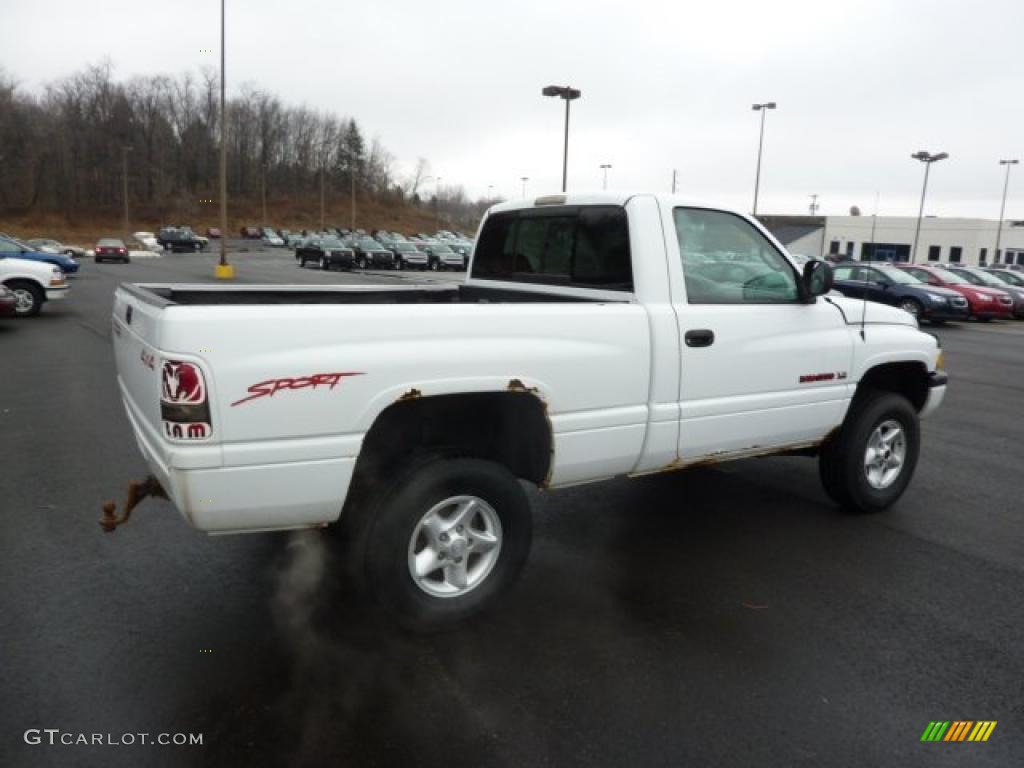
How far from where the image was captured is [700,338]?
13.0 feet

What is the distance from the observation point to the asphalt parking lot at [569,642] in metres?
2.77

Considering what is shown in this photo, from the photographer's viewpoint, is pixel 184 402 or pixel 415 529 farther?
pixel 415 529

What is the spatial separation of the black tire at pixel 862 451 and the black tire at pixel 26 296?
1588 cm

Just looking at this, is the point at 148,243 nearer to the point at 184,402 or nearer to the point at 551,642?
the point at 184,402

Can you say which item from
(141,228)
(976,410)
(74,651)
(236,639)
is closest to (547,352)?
(236,639)

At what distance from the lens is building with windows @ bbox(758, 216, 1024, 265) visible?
64.7m

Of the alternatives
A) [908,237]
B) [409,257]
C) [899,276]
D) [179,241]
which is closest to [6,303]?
[899,276]

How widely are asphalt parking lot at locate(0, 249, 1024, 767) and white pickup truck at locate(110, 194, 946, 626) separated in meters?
0.41

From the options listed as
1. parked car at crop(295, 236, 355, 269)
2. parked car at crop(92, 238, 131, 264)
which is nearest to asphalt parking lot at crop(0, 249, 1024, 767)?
parked car at crop(295, 236, 355, 269)

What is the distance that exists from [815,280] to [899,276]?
19090 mm

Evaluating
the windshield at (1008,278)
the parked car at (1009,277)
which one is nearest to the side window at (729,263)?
the windshield at (1008,278)

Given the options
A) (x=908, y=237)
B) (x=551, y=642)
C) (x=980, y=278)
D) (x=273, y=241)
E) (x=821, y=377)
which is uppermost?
(x=908, y=237)

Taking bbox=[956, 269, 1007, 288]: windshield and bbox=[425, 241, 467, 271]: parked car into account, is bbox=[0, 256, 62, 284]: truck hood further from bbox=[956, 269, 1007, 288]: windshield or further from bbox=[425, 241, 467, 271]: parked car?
bbox=[425, 241, 467, 271]: parked car

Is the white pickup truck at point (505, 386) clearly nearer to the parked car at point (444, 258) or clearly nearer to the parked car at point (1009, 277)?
the parked car at point (1009, 277)
